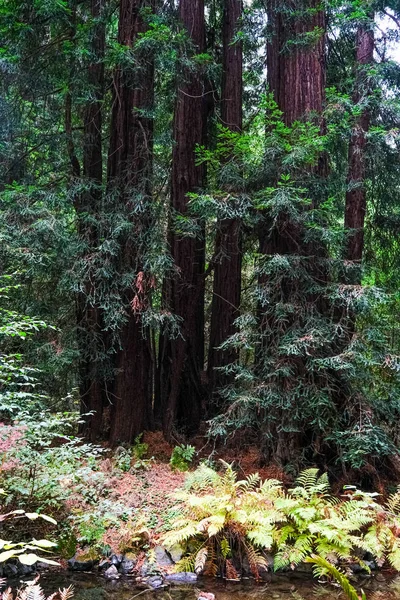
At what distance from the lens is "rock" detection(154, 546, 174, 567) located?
4591mm

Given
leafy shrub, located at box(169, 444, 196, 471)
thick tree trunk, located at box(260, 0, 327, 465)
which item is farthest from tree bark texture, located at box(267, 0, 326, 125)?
leafy shrub, located at box(169, 444, 196, 471)

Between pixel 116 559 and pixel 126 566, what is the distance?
125 millimetres

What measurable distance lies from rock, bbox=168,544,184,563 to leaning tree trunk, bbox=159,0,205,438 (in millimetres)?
2536

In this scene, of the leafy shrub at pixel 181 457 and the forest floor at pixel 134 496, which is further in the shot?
the leafy shrub at pixel 181 457

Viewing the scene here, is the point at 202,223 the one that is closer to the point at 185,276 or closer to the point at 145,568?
the point at 185,276

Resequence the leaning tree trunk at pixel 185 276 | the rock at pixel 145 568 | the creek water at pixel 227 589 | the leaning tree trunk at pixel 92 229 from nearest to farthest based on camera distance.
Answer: the creek water at pixel 227 589 → the rock at pixel 145 568 → the leaning tree trunk at pixel 92 229 → the leaning tree trunk at pixel 185 276

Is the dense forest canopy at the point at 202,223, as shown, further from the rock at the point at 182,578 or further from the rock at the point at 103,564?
the rock at the point at 103,564

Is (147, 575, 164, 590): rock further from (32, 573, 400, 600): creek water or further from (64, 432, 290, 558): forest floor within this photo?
(64, 432, 290, 558): forest floor

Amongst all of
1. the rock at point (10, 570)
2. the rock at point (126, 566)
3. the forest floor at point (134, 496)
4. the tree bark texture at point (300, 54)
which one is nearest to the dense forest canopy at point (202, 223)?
the tree bark texture at point (300, 54)

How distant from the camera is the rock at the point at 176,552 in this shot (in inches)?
183

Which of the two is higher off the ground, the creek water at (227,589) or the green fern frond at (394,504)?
the green fern frond at (394,504)

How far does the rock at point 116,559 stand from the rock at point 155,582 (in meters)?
0.40

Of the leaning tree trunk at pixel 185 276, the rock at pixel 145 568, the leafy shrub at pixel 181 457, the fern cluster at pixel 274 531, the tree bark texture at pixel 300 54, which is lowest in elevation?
the rock at pixel 145 568

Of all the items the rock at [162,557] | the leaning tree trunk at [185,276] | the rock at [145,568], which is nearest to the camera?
the rock at [145,568]
